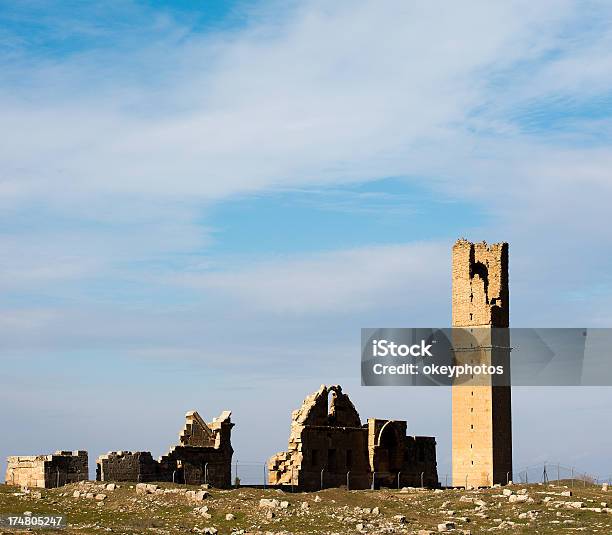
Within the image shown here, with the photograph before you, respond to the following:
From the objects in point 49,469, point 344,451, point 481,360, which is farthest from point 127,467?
point 481,360

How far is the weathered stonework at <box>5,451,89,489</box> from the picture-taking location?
57.5m

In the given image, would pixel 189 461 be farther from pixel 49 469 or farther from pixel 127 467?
pixel 49 469

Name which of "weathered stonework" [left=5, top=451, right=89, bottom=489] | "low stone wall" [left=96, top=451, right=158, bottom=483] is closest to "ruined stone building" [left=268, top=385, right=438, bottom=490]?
"low stone wall" [left=96, top=451, right=158, bottom=483]

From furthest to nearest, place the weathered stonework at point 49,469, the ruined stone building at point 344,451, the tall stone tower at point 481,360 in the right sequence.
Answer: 1. the tall stone tower at point 481,360
2. the ruined stone building at point 344,451
3. the weathered stonework at point 49,469

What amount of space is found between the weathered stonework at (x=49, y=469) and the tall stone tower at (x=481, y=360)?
100 ft

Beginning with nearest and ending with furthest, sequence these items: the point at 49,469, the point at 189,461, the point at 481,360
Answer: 1. the point at 49,469
2. the point at 189,461
3. the point at 481,360

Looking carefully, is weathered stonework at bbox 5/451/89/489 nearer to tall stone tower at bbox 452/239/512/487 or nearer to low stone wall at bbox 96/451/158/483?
low stone wall at bbox 96/451/158/483

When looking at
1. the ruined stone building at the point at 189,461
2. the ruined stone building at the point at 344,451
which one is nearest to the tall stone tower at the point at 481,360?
the ruined stone building at the point at 344,451

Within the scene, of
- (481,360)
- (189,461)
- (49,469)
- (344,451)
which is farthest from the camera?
(481,360)

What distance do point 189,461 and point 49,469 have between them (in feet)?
25.4

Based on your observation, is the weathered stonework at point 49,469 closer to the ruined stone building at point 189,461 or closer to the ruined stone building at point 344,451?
the ruined stone building at point 189,461

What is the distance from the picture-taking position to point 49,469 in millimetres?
57562

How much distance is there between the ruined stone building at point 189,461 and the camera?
5897 cm

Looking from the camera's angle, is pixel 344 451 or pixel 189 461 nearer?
pixel 189 461
